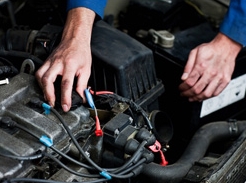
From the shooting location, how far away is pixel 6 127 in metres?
1.02

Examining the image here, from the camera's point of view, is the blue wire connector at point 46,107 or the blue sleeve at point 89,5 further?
the blue sleeve at point 89,5

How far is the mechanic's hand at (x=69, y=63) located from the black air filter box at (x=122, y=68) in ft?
0.14

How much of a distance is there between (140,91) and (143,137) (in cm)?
32

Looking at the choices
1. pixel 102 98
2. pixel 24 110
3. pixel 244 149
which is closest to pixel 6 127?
pixel 24 110

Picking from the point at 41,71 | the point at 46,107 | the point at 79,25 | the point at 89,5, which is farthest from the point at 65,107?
the point at 89,5

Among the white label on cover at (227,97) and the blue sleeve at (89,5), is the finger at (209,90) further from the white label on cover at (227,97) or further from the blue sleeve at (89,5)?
the blue sleeve at (89,5)

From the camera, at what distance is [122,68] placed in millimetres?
1245

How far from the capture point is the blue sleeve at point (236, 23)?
145cm

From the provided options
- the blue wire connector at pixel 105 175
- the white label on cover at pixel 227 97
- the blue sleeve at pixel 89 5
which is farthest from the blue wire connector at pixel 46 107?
Result: the white label on cover at pixel 227 97

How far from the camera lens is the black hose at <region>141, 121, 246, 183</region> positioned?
3.58ft

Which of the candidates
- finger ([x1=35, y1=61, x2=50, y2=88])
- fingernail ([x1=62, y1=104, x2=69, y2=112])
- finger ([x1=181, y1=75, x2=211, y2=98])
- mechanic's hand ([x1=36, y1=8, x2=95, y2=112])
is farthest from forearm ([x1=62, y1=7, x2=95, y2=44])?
finger ([x1=181, y1=75, x2=211, y2=98])

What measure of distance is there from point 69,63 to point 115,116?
19 cm

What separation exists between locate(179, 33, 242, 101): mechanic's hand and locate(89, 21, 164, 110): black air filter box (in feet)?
0.40

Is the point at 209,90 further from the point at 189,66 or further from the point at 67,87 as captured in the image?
the point at 67,87
